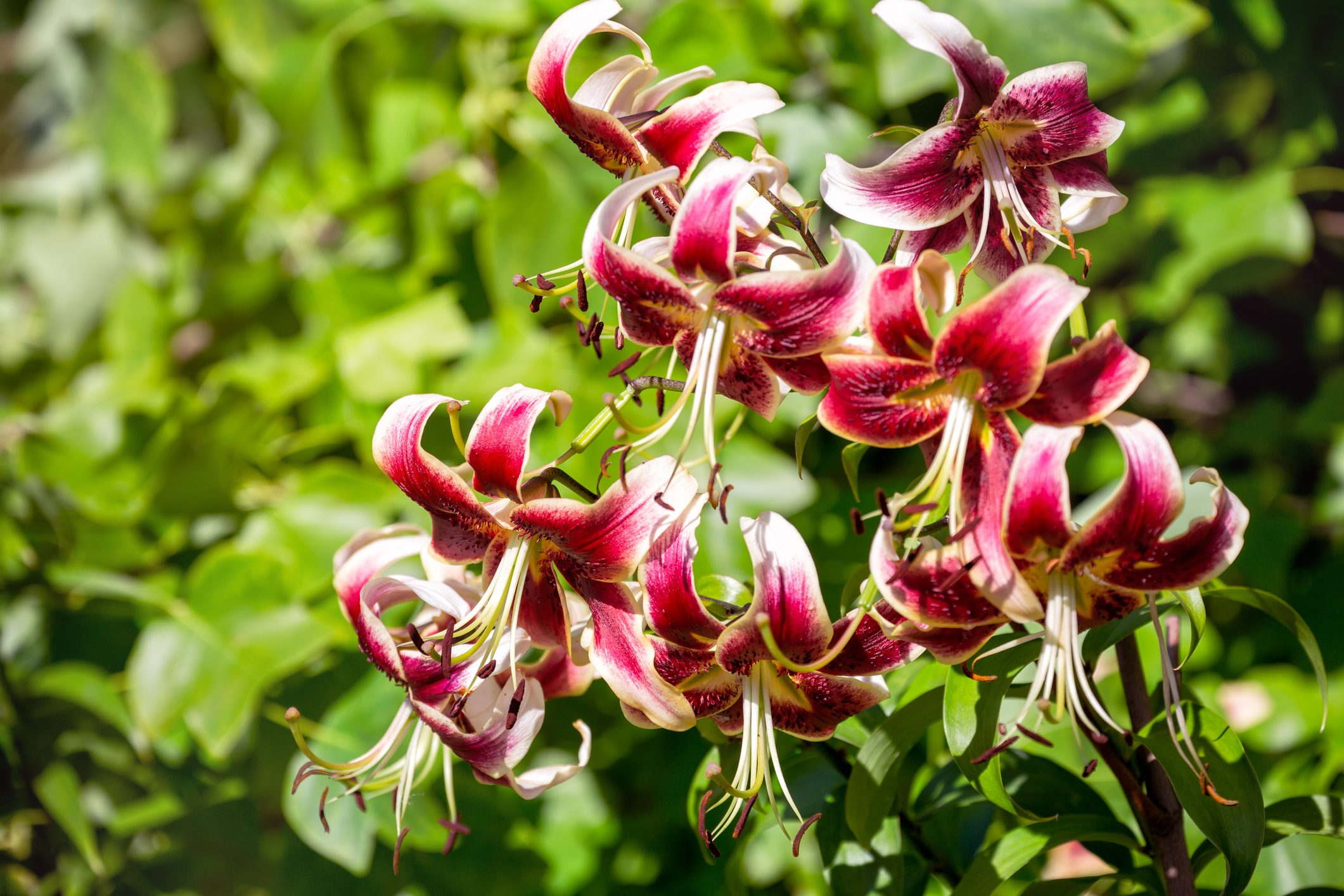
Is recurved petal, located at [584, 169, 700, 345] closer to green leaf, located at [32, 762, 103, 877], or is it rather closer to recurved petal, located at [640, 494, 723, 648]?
recurved petal, located at [640, 494, 723, 648]

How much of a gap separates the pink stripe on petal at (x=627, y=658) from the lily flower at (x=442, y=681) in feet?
0.12

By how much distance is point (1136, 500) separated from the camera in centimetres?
33

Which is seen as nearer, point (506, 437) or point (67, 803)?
point (506, 437)

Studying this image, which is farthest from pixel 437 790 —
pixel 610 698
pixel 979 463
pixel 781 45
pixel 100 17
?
pixel 100 17

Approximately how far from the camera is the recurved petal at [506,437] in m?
0.38

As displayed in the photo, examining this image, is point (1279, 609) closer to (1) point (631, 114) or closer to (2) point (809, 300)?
(2) point (809, 300)

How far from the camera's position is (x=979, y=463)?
1.16 ft

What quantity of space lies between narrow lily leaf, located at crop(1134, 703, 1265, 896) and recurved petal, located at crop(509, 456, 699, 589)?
21 centimetres

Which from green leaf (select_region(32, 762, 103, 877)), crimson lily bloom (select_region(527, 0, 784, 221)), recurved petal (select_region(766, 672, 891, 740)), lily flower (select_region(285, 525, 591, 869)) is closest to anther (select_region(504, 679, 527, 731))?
lily flower (select_region(285, 525, 591, 869))

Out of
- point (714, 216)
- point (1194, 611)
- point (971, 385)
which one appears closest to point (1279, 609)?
point (1194, 611)

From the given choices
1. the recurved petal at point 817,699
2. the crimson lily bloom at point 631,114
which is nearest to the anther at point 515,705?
the recurved petal at point 817,699

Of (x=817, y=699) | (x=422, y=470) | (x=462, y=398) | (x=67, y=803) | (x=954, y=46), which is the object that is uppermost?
(x=954, y=46)

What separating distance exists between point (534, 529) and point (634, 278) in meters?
0.11

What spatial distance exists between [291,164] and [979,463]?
1.02m
